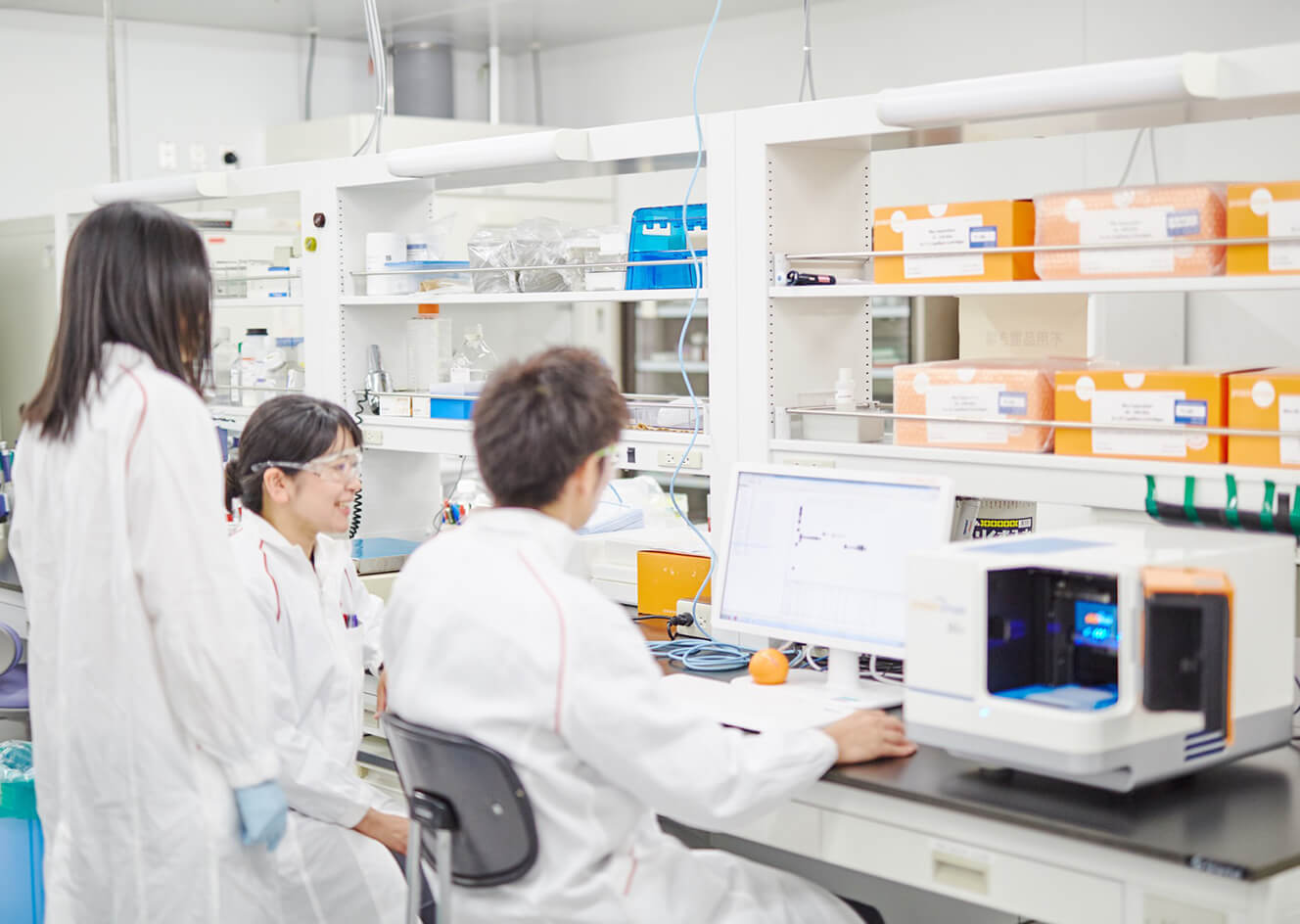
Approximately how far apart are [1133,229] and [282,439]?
136 centimetres

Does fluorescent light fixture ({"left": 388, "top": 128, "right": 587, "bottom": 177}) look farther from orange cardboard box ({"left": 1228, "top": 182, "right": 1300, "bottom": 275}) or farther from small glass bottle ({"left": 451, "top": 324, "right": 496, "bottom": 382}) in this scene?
orange cardboard box ({"left": 1228, "top": 182, "right": 1300, "bottom": 275})

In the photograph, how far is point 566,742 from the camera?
1.65 m

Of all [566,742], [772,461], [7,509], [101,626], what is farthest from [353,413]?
[566,742]

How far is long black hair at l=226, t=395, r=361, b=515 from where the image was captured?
2289 mm

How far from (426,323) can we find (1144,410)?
6.22 feet

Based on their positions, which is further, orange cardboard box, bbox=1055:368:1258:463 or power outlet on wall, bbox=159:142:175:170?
power outlet on wall, bbox=159:142:175:170

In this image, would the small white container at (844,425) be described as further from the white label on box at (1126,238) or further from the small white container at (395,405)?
the small white container at (395,405)

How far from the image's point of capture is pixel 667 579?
284 centimetres

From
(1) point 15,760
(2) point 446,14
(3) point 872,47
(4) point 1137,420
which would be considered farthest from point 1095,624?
(2) point 446,14

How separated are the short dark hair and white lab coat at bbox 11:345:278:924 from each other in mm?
385

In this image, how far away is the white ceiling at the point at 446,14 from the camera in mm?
5344

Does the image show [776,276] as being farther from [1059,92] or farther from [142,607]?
[142,607]

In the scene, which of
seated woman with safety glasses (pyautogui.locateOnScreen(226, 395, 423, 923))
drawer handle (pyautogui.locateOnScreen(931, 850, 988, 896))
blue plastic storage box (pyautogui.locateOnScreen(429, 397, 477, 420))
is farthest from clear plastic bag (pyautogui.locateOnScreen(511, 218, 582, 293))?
drawer handle (pyautogui.locateOnScreen(931, 850, 988, 896))

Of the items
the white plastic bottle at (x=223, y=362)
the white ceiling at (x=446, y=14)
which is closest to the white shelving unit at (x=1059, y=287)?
the white plastic bottle at (x=223, y=362)
